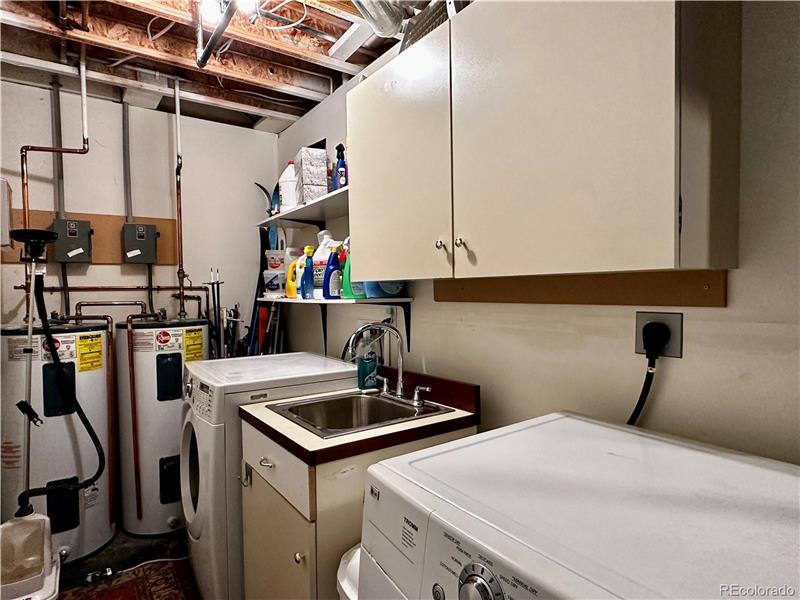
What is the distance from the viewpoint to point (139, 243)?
2.65 metres

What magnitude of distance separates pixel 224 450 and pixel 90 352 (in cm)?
118

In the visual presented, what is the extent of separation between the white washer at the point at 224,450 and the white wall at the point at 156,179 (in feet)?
4.18

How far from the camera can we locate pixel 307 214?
241 cm

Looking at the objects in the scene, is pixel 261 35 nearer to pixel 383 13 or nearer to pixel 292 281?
pixel 383 13

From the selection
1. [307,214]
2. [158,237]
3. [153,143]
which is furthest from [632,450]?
[153,143]

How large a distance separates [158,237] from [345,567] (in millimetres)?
2424

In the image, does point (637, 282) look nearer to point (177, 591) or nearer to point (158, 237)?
point (177, 591)

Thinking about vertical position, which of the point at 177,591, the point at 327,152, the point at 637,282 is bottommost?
the point at 177,591

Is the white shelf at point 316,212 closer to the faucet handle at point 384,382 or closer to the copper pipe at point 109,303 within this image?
the faucet handle at point 384,382

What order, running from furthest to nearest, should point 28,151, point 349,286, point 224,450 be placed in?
point 28,151 → point 349,286 → point 224,450

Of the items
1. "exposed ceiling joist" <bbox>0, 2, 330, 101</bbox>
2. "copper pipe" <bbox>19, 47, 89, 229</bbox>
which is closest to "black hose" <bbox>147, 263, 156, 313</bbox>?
"copper pipe" <bbox>19, 47, 89, 229</bbox>

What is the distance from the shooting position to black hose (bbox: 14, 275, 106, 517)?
6.31 ft

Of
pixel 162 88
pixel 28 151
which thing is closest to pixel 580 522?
pixel 162 88

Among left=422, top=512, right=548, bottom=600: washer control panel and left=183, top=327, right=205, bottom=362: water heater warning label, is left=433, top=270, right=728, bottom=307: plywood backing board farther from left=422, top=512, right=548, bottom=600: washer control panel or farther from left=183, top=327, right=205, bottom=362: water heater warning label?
left=183, top=327, right=205, bottom=362: water heater warning label
